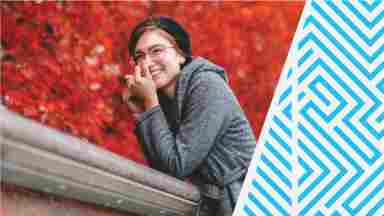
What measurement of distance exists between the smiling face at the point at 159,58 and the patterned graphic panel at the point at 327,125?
51 centimetres

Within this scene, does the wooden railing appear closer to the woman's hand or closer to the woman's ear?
the woman's hand

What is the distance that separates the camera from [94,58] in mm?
6969

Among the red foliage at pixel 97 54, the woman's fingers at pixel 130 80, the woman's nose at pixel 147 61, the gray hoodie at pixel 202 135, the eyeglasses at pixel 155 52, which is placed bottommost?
the gray hoodie at pixel 202 135

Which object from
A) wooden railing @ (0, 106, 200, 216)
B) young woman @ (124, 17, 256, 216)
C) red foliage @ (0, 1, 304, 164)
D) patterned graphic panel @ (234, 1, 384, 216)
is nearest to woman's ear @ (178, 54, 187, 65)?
young woman @ (124, 17, 256, 216)

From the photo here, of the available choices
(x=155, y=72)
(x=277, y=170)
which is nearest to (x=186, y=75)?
(x=155, y=72)

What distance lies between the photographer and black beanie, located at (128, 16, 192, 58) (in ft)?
8.42

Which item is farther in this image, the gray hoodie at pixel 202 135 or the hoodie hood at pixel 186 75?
the hoodie hood at pixel 186 75

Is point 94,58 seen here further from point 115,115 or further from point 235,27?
point 235,27

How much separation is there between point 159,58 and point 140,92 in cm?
21

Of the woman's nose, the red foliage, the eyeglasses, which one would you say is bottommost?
the woman's nose

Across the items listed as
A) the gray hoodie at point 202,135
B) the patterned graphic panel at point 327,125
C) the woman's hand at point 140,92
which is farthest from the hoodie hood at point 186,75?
the patterned graphic panel at point 327,125

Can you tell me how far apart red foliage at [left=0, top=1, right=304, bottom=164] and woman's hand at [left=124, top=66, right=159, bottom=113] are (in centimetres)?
369

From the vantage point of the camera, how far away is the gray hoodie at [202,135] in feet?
7.45

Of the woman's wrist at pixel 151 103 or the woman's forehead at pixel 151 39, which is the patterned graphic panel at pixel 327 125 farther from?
the woman's forehead at pixel 151 39
